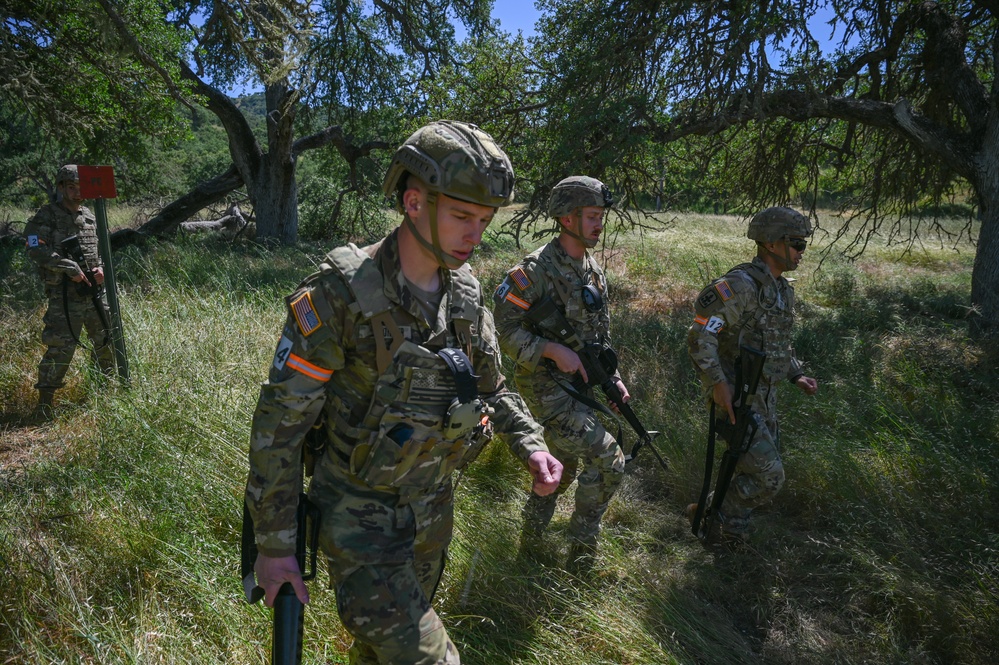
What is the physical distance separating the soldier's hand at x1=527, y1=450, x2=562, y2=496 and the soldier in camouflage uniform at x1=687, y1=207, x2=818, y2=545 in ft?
6.04

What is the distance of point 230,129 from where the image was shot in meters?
12.9

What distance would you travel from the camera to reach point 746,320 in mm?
3785

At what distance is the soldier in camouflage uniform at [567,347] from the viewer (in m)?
3.40

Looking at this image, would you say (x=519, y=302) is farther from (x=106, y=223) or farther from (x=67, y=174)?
(x=67, y=174)

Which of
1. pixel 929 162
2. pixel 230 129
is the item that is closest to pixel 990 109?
pixel 929 162

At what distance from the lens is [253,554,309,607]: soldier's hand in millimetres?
1742

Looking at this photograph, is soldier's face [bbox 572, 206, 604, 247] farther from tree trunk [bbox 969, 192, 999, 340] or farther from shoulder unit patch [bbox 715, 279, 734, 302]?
tree trunk [bbox 969, 192, 999, 340]

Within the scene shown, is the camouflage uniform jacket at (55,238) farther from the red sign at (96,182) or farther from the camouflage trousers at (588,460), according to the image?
the camouflage trousers at (588,460)

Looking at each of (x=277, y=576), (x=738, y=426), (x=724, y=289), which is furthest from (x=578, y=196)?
(x=277, y=576)

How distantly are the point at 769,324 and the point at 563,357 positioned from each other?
132cm

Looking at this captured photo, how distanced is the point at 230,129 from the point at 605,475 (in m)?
12.2

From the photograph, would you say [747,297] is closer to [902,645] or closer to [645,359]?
[902,645]

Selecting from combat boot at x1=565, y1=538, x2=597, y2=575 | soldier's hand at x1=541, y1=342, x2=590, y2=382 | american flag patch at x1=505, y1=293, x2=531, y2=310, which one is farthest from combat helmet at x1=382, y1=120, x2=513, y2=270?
combat boot at x1=565, y1=538, x2=597, y2=575

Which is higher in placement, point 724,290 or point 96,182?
point 96,182
